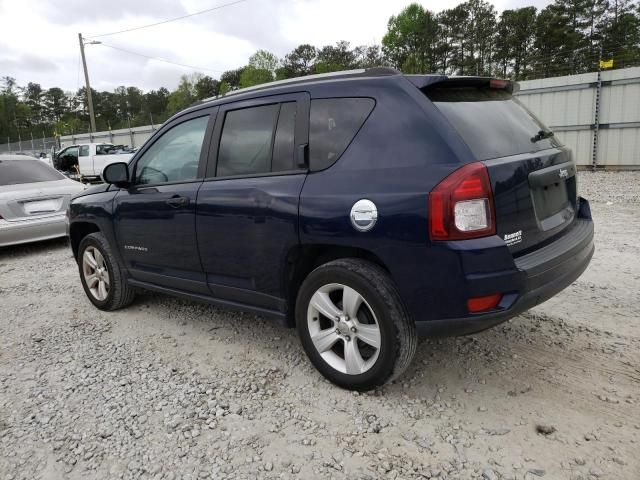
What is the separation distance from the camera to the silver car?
714 cm

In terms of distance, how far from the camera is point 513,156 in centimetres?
266

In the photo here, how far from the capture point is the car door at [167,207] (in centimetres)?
361

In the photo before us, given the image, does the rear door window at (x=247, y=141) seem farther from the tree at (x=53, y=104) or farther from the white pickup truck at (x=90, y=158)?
the tree at (x=53, y=104)

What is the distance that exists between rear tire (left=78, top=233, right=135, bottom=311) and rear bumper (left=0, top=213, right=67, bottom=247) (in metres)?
3.05

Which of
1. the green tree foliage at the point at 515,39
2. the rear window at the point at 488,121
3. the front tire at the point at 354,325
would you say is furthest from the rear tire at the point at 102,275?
the green tree foliage at the point at 515,39

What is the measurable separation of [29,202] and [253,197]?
5.74 meters

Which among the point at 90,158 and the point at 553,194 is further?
the point at 90,158

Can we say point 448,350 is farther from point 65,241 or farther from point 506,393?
point 65,241

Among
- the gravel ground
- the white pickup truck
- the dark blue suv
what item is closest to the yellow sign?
the gravel ground

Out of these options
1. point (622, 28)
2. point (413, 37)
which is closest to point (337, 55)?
point (413, 37)

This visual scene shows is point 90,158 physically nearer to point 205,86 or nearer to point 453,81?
point 453,81

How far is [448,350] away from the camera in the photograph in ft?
11.2

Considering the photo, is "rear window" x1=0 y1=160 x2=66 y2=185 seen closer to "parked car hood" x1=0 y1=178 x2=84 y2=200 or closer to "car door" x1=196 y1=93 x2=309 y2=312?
"parked car hood" x1=0 y1=178 x2=84 y2=200

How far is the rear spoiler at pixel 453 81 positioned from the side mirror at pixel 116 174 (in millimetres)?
2530
